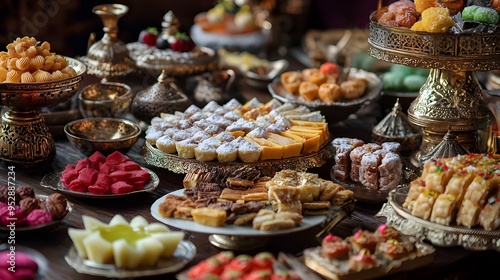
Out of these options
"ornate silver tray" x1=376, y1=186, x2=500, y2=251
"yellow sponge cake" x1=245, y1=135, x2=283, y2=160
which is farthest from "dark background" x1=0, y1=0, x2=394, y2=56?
"ornate silver tray" x1=376, y1=186, x2=500, y2=251

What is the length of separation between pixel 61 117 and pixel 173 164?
77 centimetres

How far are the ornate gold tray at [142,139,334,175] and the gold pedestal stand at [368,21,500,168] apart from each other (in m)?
0.39

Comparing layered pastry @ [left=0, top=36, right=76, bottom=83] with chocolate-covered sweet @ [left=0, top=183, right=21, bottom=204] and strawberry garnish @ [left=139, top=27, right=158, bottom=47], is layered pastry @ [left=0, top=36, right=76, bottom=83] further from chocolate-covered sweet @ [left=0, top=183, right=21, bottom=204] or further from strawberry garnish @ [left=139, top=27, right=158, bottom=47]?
strawberry garnish @ [left=139, top=27, right=158, bottom=47]

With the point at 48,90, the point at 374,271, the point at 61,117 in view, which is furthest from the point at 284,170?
the point at 61,117

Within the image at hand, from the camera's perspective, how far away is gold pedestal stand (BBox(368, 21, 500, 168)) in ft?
9.68

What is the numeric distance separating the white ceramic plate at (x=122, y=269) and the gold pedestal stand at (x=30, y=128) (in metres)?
0.88

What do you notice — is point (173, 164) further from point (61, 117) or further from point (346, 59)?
point (346, 59)

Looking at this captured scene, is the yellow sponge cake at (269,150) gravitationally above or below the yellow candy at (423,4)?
below

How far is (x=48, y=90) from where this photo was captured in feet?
9.95

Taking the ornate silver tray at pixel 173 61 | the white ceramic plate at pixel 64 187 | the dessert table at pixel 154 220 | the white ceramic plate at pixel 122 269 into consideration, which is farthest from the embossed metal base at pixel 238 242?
the ornate silver tray at pixel 173 61

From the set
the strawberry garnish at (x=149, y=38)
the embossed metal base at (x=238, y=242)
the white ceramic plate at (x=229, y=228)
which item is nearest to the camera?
the white ceramic plate at (x=229, y=228)

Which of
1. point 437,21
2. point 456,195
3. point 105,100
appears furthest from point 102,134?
point 456,195

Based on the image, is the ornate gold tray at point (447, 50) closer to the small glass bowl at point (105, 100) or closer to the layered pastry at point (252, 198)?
the layered pastry at point (252, 198)

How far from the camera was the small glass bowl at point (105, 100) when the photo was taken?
139 inches
